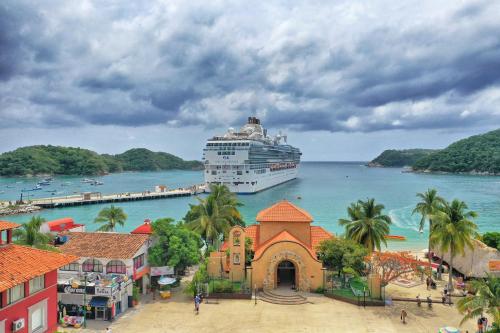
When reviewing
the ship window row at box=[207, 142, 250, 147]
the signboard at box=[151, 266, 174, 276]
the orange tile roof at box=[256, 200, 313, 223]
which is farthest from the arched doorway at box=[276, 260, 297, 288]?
the ship window row at box=[207, 142, 250, 147]

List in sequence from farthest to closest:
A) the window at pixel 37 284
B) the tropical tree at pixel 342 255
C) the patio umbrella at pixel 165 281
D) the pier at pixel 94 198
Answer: the pier at pixel 94 198 < the tropical tree at pixel 342 255 < the patio umbrella at pixel 165 281 < the window at pixel 37 284

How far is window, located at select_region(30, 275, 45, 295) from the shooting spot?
1488 centimetres

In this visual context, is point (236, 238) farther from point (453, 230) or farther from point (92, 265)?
point (453, 230)

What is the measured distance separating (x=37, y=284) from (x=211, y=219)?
1837cm

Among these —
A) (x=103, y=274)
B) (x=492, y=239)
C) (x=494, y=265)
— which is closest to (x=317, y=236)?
(x=494, y=265)

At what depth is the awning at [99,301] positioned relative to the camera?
70.5ft

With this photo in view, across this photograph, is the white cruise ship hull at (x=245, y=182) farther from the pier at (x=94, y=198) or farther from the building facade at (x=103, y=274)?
the building facade at (x=103, y=274)

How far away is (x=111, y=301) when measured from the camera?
21.6 meters

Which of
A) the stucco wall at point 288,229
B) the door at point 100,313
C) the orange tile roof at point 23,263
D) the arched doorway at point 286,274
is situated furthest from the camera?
the stucco wall at point 288,229

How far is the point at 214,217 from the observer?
33.0 meters

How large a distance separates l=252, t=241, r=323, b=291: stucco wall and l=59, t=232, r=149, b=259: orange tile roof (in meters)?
8.56

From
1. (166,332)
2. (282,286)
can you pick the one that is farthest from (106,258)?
(282,286)

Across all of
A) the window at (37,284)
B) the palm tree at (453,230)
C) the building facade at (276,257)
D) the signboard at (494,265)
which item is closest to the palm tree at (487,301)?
the palm tree at (453,230)

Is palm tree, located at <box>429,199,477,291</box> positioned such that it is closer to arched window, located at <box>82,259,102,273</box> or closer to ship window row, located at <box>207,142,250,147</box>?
arched window, located at <box>82,259,102,273</box>
